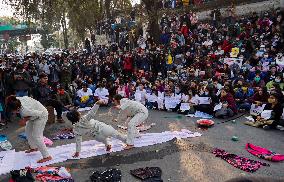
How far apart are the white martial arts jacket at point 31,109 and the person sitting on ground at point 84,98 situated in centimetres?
755

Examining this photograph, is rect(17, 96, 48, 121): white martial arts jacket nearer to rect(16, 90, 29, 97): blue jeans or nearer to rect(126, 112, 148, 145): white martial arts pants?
rect(126, 112, 148, 145): white martial arts pants

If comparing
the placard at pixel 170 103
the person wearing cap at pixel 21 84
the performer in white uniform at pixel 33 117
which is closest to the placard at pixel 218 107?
the placard at pixel 170 103

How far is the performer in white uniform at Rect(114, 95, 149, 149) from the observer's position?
9688 millimetres

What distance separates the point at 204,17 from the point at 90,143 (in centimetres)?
1917

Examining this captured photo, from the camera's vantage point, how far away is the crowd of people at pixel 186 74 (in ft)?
45.6

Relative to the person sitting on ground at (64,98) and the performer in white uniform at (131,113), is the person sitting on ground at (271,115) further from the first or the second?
the person sitting on ground at (64,98)

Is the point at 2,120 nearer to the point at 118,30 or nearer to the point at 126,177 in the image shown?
the point at 126,177

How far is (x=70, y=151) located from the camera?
32.1ft

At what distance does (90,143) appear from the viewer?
10375 millimetres

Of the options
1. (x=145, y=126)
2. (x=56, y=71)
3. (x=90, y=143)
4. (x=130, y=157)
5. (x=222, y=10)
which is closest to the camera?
(x=130, y=157)

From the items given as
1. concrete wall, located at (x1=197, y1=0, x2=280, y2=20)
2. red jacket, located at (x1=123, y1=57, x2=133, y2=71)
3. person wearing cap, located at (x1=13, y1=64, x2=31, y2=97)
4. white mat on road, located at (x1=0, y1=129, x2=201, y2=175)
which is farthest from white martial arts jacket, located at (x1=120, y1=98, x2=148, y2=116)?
concrete wall, located at (x1=197, y1=0, x2=280, y2=20)

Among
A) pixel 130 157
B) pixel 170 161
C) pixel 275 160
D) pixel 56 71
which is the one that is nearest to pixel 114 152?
pixel 130 157

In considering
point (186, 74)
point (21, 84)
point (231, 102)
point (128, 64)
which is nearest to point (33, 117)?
point (21, 84)

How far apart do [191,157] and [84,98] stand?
853 centimetres
